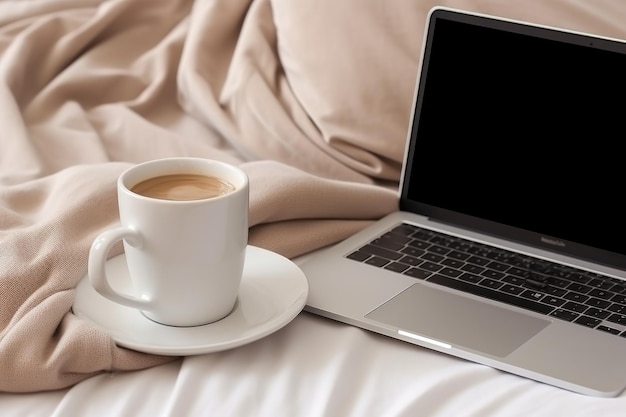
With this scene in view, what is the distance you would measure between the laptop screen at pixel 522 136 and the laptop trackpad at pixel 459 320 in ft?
0.47

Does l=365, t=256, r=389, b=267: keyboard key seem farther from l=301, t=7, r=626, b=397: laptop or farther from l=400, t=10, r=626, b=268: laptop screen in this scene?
l=400, t=10, r=626, b=268: laptop screen

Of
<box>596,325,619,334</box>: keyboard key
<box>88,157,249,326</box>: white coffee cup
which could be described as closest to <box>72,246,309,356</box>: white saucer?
<box>88,157,249,326</box>: white coffee cup

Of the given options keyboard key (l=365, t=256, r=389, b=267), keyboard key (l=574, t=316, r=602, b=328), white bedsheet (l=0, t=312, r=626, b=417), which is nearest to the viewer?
white bedsheet (l=0, t=312, r=626, b=417)

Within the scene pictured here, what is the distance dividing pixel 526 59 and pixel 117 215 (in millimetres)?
429

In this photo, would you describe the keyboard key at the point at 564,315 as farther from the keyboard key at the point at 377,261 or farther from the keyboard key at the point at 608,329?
the keyboard key at the point at 377,261

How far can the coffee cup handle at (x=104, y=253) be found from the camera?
745 mm

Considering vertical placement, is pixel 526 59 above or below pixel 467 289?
above

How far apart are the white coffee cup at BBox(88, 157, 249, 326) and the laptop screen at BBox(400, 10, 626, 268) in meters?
0.28

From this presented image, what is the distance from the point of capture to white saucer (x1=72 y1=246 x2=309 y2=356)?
761 millimetres

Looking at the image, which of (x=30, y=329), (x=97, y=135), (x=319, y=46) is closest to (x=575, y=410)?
(x=30, y=329)

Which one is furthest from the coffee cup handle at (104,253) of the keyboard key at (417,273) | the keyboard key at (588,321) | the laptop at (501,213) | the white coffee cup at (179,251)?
the keyboard key at (588,321)

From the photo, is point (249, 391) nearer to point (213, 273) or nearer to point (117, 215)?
point (213, 273)

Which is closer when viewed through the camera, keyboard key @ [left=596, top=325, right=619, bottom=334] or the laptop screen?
keyboard key @ [left=596, top=325, right=619, bottom=334]

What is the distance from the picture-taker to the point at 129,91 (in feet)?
4.17
